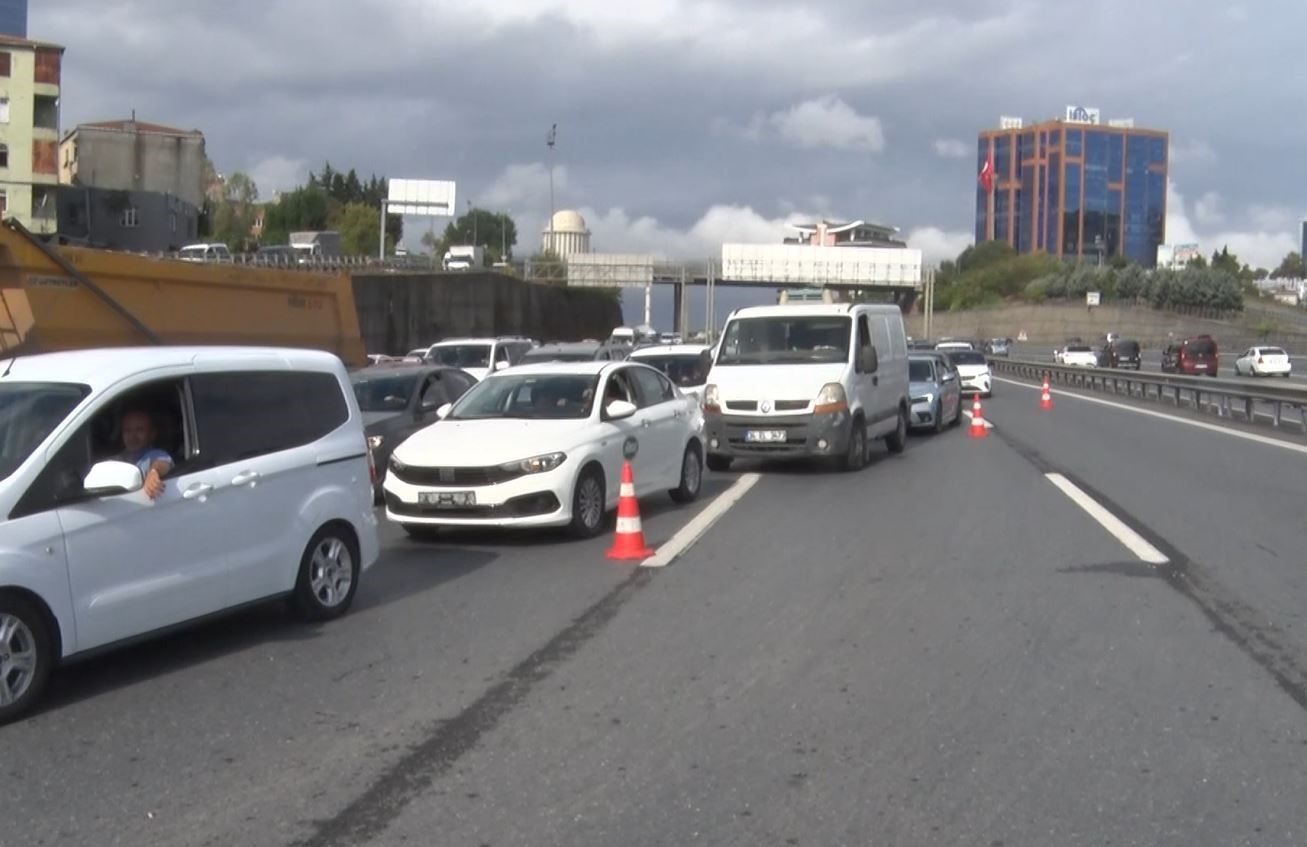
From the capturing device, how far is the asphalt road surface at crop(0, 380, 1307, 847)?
559 centimetres

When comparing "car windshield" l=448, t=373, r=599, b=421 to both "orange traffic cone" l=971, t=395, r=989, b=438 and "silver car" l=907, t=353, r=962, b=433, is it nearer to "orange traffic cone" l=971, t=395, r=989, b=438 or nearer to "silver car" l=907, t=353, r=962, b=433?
"silver car" l=907, t=353, r=962, b=433

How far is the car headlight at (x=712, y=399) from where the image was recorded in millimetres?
19781

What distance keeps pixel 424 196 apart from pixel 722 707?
82.8m

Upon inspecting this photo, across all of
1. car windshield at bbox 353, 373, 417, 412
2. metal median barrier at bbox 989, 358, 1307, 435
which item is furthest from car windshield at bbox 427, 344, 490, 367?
metal median barrier at bbox 989, 358, 1307, 435

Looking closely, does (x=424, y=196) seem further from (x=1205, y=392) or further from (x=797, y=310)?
(x=797, y=310)

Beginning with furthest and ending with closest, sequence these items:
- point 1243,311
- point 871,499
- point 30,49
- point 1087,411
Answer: point 1243,311
point 30,49
point 1087,411
point 871,499

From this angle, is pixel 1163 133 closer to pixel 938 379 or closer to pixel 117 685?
pixel 938 379

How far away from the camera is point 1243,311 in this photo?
110 meters

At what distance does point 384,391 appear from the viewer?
17.4 meters

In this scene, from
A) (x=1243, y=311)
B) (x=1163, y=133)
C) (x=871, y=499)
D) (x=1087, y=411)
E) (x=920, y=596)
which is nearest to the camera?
(x=920, y=596)

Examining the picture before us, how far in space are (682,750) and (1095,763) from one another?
180cm

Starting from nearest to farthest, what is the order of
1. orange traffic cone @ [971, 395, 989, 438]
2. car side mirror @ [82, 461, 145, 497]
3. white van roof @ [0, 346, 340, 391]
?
car side mirror @ [82, 461, 145, 497] → white van roof @ [0, 346, 340, 391] → orange traffic cone @ [971, 395, 989, 438]

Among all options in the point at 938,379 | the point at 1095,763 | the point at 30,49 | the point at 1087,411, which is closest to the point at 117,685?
the point at 1095,763

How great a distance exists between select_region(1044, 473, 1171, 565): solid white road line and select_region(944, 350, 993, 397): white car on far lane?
22.7m
